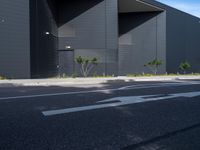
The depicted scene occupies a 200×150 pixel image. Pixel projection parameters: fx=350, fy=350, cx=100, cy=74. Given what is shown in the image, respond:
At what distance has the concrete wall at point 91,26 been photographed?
34281 millimetres

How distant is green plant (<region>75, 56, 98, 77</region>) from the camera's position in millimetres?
32888

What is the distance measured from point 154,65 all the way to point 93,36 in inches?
329

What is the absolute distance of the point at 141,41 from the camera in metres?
39.8

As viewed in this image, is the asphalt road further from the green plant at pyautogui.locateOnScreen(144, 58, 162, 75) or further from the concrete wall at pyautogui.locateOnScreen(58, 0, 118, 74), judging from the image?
the green plant at pyautogui.locateOnScreen(144, 58, 162, 75)

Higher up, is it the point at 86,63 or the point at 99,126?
the point at 86,63

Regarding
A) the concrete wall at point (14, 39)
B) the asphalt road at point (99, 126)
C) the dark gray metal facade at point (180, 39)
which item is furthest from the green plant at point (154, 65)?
the asphalt road at point (99, 126)

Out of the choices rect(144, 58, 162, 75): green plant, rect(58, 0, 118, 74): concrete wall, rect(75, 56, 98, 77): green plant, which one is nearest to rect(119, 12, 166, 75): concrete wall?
rect(144, 58, 162, 75): green plant

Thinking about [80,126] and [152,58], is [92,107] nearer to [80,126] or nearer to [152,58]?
[80,126]

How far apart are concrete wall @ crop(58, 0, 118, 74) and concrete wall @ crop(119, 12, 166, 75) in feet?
16.5

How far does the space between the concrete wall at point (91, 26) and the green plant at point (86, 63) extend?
771 millimetres

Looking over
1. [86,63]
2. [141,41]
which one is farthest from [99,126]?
[141,41]

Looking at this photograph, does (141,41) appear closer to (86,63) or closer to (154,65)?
(154,65)

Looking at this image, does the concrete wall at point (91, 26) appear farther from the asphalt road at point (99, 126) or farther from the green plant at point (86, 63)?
the asphalt road at point (99, 126)

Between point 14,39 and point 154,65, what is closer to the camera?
point 14,39
